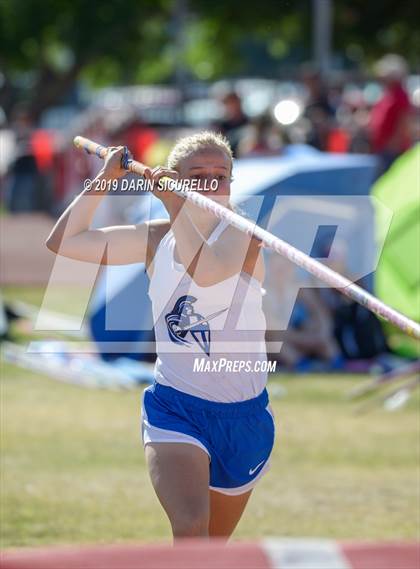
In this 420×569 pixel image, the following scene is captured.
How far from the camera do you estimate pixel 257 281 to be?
5.32 m

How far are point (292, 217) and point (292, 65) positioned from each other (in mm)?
49460

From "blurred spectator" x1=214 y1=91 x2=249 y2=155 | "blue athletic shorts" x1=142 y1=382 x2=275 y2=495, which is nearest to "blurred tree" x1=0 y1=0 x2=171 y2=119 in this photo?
"blurred spectator" x1=214 y1=91 x2=249 y2=155

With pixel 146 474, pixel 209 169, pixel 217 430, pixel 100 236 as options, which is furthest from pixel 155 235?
pixel 146 474

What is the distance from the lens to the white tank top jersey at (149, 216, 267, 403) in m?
5.26

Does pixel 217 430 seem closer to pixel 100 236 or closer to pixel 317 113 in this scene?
pixel 100 236

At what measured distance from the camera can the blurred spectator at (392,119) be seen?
17172 mm

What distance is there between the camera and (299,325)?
13.0 m

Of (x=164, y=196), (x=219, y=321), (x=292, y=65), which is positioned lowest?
(x=292, y=65)

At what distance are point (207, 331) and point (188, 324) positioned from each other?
0.08 m

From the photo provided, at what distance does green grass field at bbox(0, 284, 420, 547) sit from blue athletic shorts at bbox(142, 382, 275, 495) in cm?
218

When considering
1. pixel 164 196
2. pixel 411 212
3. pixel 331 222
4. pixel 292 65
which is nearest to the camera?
pixel 164 196

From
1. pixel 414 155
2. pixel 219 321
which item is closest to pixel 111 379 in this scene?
pixel 414 155

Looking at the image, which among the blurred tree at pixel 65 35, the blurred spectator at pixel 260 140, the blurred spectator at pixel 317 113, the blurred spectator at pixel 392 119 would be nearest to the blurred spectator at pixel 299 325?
the blurred spectator at pixel 260 140

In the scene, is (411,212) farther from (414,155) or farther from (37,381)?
(37,381)
